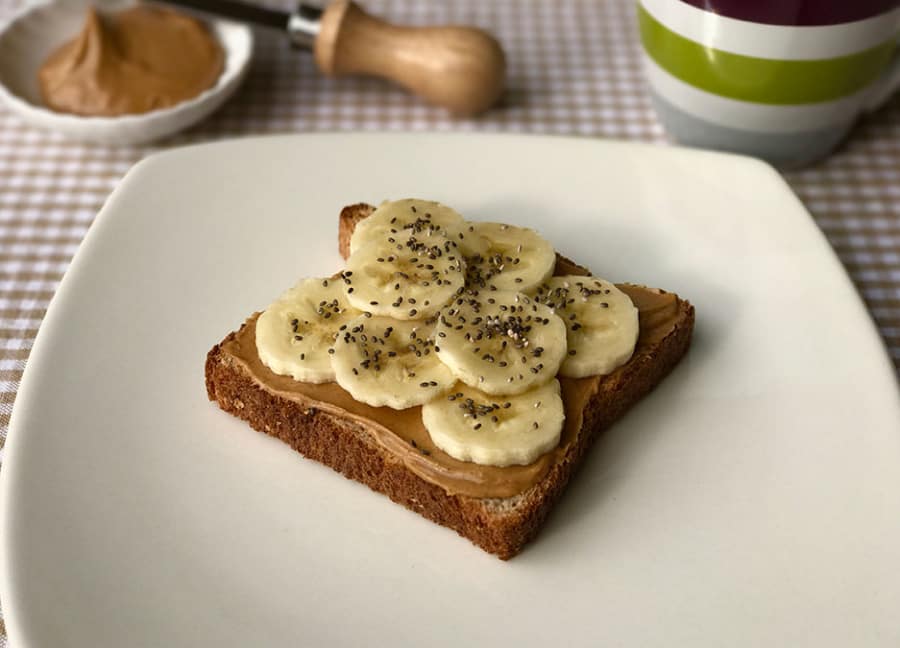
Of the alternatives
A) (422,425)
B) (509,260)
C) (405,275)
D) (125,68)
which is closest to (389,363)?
(422,425)

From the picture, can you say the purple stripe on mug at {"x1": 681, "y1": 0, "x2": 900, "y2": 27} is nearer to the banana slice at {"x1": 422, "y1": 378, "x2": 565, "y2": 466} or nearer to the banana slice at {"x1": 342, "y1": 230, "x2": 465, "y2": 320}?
the banana slice at {"x1": 342, "y1": 230, "x2": 465, "y2": 320}

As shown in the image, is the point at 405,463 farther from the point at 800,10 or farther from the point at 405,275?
the point at 800,10

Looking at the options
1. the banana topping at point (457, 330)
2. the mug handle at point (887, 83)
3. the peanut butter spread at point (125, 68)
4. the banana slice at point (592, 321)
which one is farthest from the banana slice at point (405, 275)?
the mug handle at point (887, 83)

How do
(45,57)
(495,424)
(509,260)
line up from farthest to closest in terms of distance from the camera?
(45,57) → (509,260) → (495,424)

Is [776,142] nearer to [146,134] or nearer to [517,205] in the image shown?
[517,205]

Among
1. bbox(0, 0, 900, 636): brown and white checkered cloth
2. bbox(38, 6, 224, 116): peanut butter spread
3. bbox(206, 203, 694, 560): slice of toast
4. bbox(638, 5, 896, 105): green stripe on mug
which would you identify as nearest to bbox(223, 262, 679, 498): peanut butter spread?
bbox(206, 203, 694, 560): slice of toast

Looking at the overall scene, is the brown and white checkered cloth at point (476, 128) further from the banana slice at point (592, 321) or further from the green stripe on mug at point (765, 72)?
the banana slice at point (592, 321)
